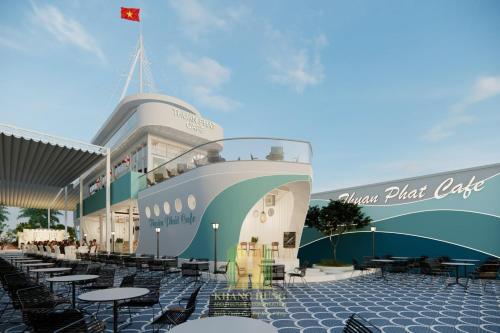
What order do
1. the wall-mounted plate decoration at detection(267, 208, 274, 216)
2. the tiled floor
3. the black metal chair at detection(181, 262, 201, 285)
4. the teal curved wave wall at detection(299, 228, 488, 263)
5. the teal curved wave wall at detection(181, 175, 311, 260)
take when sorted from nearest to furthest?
the tiled floor, the black metal chair at detection(181, 262, 201, 285), the teal curved wave wall at detection(181, 175, 311, 260), the teal curved wave wall at detection(299, 228, 488, 263), the wall-mounted plate decoration at detection(267, 208, 274, 216)

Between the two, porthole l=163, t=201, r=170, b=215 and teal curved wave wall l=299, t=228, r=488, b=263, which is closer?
teal curved wave wall l=299, t=228, r=488, b=263

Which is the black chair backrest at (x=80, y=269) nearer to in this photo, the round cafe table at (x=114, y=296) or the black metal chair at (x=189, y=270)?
the black metal chair at (x=189, y=270)

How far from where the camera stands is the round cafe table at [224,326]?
303 cm

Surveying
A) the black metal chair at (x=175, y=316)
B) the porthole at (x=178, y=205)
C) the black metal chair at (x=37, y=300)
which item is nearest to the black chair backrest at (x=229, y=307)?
the black metal chair at (x=175, y=316)

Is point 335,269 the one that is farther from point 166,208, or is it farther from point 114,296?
point 114,296

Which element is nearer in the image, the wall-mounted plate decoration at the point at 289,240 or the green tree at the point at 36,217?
the wall-mounted plate decoration at the point at 289,240

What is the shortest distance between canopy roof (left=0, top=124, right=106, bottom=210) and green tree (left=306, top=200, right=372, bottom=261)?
1020 centimetres

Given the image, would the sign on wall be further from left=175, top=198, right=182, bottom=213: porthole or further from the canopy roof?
the canopy roof

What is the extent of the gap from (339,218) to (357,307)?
26.1 feet

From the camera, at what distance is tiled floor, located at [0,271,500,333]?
593 centimetres

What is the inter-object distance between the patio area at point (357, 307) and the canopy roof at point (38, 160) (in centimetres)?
548

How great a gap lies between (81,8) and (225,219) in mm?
14612

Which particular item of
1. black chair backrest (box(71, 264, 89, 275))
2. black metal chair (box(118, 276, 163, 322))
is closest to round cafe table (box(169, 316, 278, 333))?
black metal chair (box(118, 276, 163, 322))

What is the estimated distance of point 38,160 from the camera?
1631 cm
